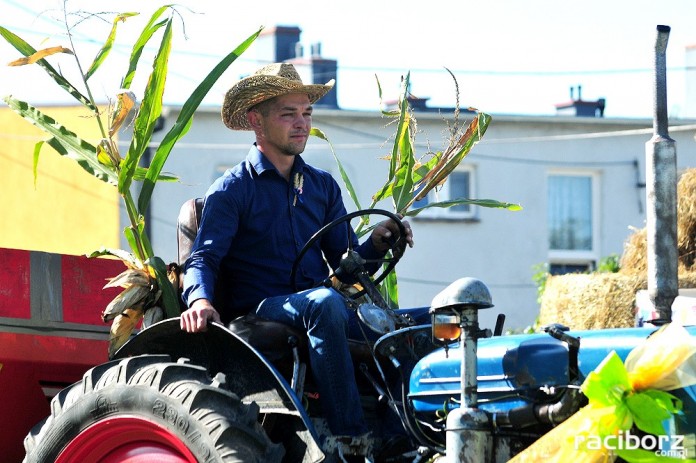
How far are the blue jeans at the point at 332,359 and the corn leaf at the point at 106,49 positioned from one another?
1526 millimetres

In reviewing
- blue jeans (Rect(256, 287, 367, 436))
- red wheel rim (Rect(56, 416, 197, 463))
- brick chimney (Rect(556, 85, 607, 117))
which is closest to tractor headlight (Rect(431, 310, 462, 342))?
blue jeans (Rect(256, 287, 367, 436))

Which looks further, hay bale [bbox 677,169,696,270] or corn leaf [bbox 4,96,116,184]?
hay bale [bbox 677,169,696,270]

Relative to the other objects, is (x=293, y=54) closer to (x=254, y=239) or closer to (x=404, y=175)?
(x=404, y=175)

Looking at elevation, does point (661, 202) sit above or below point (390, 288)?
above

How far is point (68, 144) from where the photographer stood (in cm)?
523

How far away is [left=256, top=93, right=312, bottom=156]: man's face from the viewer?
5051 millimetres

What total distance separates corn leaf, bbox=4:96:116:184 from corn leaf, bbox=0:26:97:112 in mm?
142

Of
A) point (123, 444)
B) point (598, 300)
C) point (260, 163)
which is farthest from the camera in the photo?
point (598, 300)

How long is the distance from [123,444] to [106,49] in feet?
5.68

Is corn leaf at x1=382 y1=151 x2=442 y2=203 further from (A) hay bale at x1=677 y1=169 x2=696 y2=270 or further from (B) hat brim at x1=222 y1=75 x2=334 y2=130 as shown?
(A) hay bale at x1=677 y1=169 x2=696 y2=270

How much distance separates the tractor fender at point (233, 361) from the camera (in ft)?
13.5

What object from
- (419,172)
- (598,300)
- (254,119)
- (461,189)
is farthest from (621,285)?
(461,189)

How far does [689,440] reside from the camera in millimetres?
3486

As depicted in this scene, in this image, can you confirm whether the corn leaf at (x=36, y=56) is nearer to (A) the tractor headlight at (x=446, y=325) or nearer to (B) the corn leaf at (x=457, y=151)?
(B) the corn leaf at (x=457, y=151)
